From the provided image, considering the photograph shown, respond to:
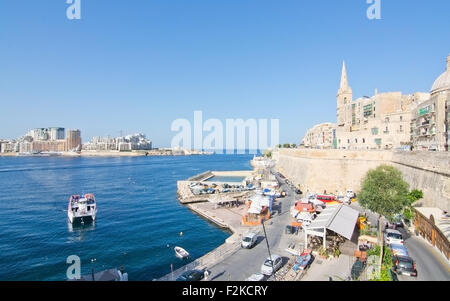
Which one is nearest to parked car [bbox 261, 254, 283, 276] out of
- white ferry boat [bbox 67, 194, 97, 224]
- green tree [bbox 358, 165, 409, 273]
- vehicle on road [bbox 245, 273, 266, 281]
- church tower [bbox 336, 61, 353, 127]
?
vehicle on road [bbox 245, 273, 266, 281]

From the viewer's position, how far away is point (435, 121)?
3672 cm

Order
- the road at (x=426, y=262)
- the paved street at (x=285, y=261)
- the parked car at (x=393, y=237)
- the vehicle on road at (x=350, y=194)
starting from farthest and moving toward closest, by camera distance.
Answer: the vehicle on road at (x=350, y=194) < the parked car at (x=393, y=237) < the paved street at (x=285, y=261) < the road at (x=426, y=262)

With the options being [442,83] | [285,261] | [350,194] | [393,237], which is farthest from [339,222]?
[442,83]

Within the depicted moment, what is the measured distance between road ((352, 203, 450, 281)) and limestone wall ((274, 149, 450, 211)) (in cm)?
476

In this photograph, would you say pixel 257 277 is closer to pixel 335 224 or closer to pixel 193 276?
pixel 193 276

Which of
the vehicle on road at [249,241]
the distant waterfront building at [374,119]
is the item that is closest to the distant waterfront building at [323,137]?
the distant waterfront building at [374,119]

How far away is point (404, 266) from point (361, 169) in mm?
26640

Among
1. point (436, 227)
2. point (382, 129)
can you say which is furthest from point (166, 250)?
point (382, 129)

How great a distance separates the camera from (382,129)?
4694cm

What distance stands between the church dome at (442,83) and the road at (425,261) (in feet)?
105

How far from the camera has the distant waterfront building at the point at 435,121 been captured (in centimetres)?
3559

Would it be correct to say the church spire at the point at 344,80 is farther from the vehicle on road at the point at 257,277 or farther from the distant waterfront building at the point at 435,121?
the vehicle on road at the point at 257,277
